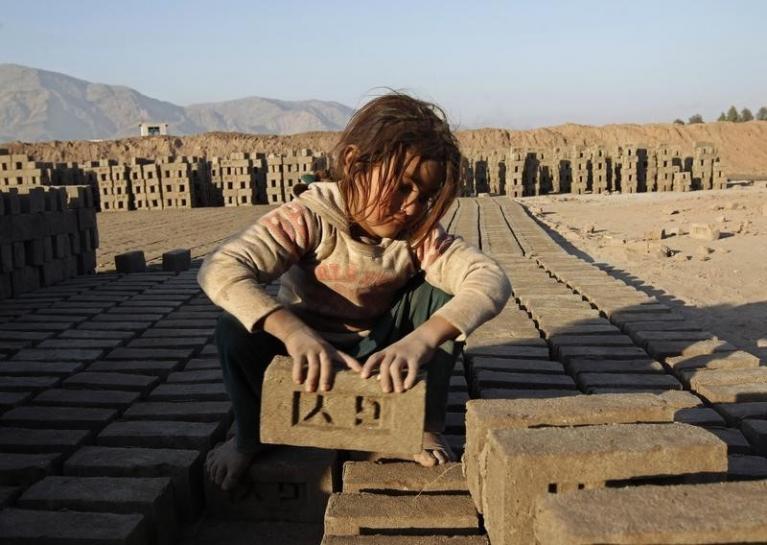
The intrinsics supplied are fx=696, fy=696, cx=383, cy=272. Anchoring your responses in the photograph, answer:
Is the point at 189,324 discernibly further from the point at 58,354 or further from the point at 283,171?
the point at 283,171

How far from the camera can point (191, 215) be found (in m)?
16.3

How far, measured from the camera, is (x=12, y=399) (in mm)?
2971

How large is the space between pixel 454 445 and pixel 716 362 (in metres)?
1.56

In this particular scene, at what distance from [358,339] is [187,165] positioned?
719 inches

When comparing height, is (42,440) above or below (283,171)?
below

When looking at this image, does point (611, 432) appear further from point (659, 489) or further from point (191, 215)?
point (191, 215)

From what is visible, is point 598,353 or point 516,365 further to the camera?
point 598,353

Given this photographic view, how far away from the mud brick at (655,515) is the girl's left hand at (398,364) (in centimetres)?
52

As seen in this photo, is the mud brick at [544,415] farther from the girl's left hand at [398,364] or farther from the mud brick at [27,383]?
the mud brick at [27,383]

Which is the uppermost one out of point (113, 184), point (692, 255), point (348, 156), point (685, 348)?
point (348, 156)

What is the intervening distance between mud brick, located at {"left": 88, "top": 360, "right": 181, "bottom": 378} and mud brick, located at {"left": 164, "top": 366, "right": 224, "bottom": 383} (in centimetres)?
7

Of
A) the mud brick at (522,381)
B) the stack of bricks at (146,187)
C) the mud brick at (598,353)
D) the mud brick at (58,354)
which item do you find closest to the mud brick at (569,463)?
the mud brick at (522,381)

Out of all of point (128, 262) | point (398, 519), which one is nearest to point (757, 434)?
point (398, 519)

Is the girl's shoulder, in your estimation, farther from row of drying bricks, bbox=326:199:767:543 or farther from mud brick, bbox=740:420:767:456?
mud brick, bbox=740:420:767:456
